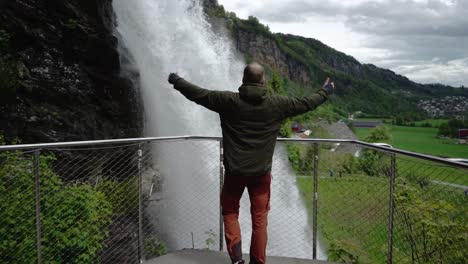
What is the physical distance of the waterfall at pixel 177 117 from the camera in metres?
15.7

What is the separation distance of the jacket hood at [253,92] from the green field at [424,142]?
74.2 metres

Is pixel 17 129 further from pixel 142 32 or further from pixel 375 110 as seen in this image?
pixel 375 110

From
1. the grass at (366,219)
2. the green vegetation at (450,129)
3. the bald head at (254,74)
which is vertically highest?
the bald head at (254,74)

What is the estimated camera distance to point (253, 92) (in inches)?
118

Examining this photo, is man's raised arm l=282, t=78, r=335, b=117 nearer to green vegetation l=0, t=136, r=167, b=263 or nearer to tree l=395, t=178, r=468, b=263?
tree l=395, t=178, r=468, b=263

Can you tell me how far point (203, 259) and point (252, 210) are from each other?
95 centimetres

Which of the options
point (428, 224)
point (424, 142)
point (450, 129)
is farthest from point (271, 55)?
point (428, 224)

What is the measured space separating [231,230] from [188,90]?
1126 millimetres

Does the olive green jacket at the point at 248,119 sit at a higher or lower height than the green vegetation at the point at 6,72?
lower

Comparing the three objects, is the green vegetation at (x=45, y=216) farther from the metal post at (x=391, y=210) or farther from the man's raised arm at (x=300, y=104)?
the metal post at (x=391, y=210)

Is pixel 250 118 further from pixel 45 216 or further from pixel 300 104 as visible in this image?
pixel 45 216

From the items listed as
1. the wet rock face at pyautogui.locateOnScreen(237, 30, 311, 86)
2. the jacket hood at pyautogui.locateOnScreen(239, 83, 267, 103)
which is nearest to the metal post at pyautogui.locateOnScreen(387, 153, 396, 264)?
the jacket hood at pyautogui.locateOnScreen(239, 83, 267, 103)

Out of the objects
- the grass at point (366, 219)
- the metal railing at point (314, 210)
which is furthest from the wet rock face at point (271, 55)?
the metal railing at point (314, 210)

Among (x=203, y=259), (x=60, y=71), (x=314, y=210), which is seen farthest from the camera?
(x=60, y=71)
